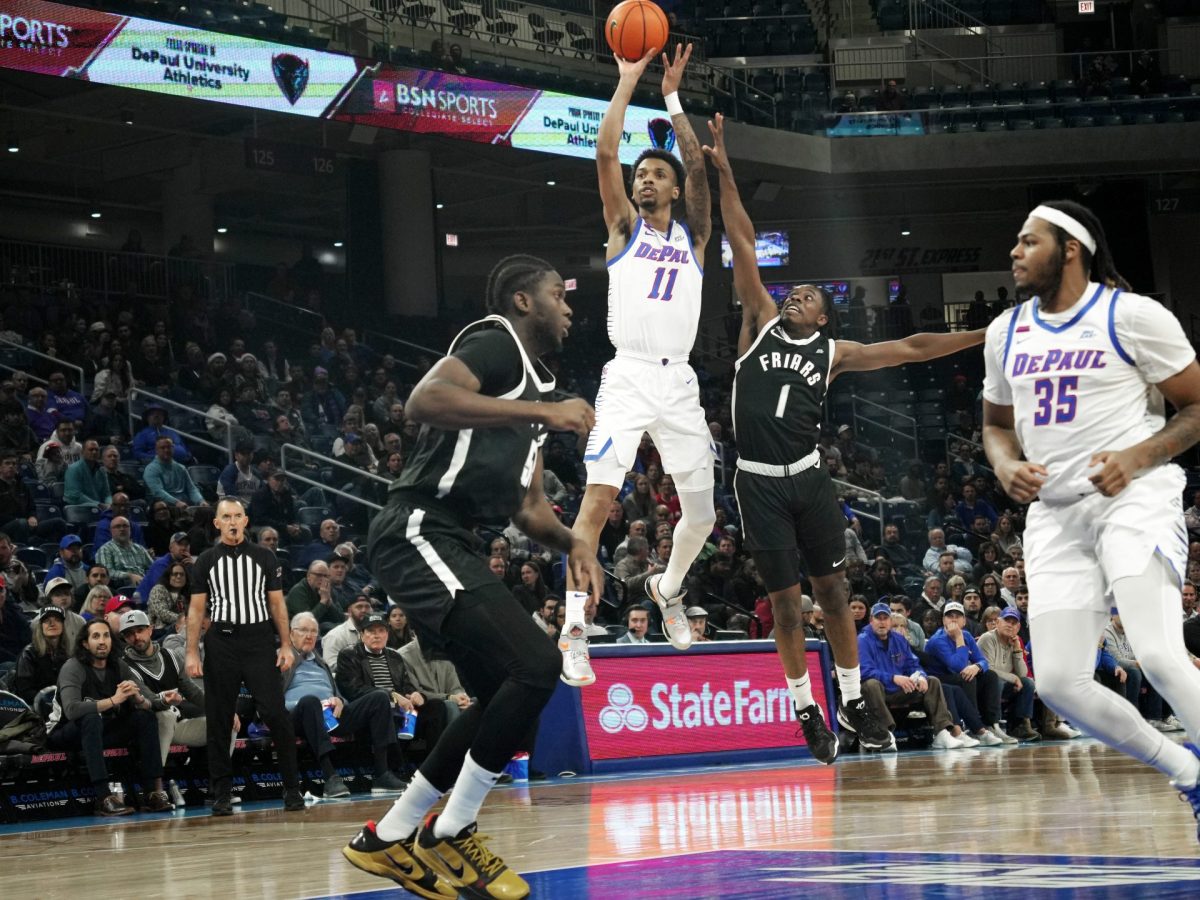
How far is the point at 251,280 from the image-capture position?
29938 mm

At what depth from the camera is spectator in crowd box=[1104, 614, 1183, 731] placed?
1675cm

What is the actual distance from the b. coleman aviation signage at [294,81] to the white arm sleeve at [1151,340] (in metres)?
16.7

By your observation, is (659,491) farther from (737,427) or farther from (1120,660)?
(737,427)

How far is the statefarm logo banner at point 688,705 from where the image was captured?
13.0m

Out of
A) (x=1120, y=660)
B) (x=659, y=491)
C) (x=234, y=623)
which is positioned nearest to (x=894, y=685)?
(x=1120, y=660)

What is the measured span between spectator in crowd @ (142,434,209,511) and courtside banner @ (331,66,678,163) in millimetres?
7819

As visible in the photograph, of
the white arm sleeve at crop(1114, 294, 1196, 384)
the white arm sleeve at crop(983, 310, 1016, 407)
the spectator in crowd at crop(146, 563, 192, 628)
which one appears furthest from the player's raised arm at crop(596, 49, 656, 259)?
the spectator in crowd at crop(146, 563, 192, 628)

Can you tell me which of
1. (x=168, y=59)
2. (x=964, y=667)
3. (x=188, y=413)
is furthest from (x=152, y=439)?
(x=964, y=667)

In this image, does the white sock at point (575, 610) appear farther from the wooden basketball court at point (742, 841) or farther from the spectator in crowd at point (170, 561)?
the spectator in crowd at point (170, 561)

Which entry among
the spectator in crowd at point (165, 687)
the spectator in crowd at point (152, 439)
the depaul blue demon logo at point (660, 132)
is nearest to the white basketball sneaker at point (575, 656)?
the spectator in crowd at point (165, 687)

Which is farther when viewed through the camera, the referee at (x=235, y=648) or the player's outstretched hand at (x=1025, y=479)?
the referee at (x=235, y=648)

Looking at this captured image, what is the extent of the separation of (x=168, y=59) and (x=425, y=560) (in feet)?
54.8

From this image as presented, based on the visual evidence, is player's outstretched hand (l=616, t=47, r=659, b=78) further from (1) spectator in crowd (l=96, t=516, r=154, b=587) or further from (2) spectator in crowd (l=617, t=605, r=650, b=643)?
(1) spectator in crowd (l=96, t=516, r=154, b=587)

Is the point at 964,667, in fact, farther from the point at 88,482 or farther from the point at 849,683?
the point at 88,482
